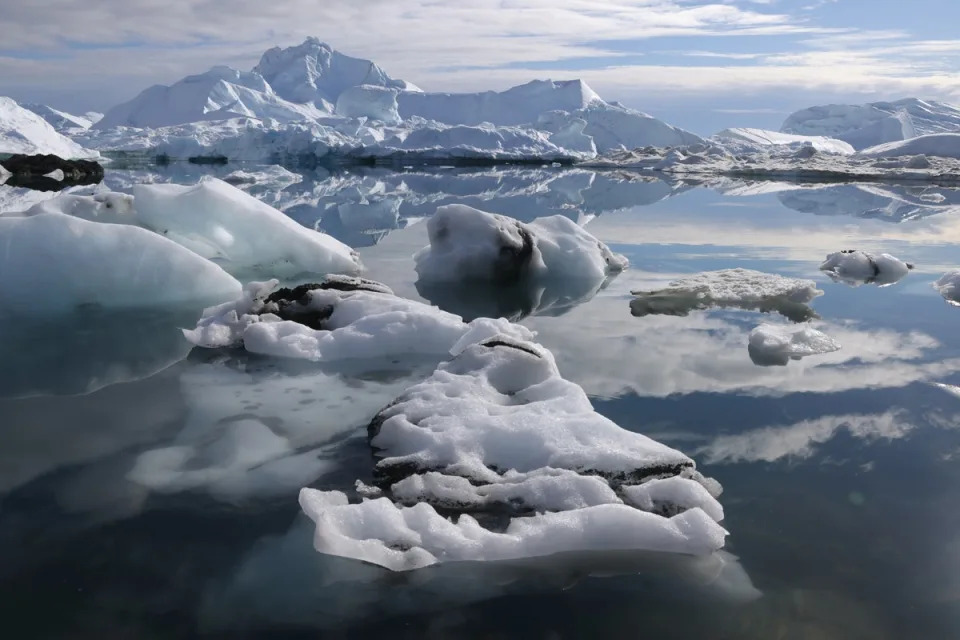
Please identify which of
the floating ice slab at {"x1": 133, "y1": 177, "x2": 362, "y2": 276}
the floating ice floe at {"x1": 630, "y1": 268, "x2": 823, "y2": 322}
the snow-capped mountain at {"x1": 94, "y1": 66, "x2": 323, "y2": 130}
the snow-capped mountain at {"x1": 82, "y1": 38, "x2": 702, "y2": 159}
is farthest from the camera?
the snow-capped mountain at {"x1": 94, "y1": 66, "x2": 323, "y2": 130}

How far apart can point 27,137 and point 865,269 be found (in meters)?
53.2

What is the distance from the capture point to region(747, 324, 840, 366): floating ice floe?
5.49m

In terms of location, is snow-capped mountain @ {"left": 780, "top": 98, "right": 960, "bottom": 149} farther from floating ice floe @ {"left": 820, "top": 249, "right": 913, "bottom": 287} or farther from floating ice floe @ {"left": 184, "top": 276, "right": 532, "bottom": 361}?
floating ice floe @ {"left": 184, "top": 276, "right": 532, "bottom": 361}

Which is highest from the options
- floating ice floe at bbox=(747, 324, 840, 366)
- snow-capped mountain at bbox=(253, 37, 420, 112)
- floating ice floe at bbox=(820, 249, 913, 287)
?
snow-capped mountain at bbox=(253, 37, 420, 112)

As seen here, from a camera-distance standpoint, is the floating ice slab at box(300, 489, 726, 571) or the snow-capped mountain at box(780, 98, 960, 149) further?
the snow-capped mountain at box(780, 98, 960, 149)

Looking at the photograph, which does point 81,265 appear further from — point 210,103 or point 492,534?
point 210,103

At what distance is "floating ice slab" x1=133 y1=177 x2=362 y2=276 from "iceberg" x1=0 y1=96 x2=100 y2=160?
1706 inches

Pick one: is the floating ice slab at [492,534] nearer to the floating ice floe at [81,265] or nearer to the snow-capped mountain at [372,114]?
the floating ice floe at [81,265]

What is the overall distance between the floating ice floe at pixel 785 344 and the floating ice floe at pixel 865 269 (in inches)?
137

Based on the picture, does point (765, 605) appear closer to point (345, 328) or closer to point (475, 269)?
point (345, 328)

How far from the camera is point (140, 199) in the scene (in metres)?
8.59

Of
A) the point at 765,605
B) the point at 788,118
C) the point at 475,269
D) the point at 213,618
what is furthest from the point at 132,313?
the point at 788,118

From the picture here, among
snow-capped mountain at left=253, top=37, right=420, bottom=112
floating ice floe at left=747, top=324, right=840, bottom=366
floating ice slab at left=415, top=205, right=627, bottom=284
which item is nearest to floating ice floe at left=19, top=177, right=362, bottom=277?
floating ice slab at left=415, top=205, right=627, bottom=284

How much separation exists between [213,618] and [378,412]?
5.88 ft
